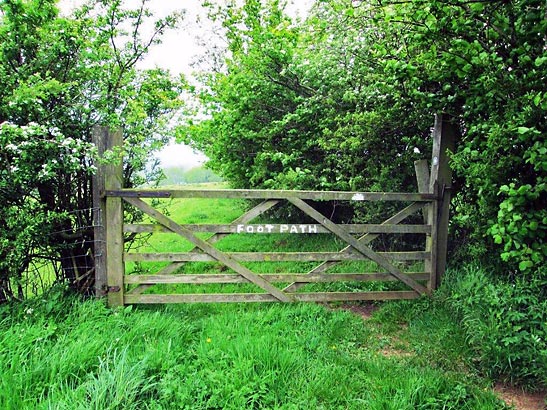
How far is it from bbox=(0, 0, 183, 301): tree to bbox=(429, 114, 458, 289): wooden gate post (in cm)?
373

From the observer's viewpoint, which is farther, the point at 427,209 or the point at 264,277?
the point at 427,209

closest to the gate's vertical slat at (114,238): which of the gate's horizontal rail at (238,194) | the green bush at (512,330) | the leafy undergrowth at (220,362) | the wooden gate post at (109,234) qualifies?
the wooden gate post at (109,234)

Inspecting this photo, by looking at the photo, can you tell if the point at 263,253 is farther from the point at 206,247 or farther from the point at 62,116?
the point at 62,116

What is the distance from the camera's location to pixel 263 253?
4.44 meters

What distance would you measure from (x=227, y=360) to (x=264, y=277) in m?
1.52

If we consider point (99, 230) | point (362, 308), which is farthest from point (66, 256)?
point (362, 308)

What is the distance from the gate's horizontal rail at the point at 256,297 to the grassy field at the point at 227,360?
0.51ft

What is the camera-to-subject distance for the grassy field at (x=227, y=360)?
257 centimetres

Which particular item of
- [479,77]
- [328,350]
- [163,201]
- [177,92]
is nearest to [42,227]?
[163,201]

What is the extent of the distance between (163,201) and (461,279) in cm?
419

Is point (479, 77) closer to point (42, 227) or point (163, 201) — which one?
point (163, 201)

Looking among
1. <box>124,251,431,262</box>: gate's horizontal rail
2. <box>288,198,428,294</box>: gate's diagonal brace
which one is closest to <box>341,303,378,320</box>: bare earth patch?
<box>288,198,428,294</box>: gate's diagonal brace

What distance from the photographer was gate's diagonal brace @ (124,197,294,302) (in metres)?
4.14

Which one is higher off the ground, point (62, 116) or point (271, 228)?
point (62, 116)
